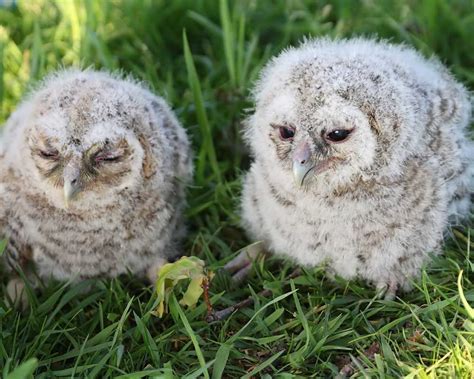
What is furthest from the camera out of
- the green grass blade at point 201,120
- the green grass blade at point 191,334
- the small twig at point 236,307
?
the green grass blade at point 201,120

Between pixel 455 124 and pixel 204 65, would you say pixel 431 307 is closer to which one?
pixel 455 124

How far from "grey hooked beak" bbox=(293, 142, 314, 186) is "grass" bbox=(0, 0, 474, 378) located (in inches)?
19.2

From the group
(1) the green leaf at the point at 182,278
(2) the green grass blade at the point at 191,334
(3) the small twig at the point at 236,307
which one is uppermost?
Result: (1) the green leaf at the point at 182,278

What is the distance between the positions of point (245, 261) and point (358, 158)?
931 millimetres

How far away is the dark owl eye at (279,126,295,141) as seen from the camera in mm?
3158

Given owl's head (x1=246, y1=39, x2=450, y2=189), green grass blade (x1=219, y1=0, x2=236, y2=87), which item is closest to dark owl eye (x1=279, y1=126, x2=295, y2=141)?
owl's head (x1=246, y1=39, x2=450, y2=189)

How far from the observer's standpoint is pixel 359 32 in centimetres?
472

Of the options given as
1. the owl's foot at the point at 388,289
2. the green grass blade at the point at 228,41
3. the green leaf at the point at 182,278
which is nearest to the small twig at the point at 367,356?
the owl's foot at the point at 388,289

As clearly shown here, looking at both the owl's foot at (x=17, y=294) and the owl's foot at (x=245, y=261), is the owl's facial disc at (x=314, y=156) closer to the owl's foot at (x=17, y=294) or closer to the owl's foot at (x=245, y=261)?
the owl's foot at (x=245, y=261)

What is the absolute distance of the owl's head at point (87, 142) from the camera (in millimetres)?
3180

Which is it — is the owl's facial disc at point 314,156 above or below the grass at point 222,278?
above

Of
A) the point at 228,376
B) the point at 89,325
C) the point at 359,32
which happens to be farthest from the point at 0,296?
the point at 359,32

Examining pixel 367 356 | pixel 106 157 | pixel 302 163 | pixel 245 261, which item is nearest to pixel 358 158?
pixel 302 163

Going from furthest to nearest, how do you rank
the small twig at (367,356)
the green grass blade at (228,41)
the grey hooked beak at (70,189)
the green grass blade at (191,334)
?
the green grass blade at (228,41) → the grey hooked beak at (70,189) → the small twig at (367,356) → the green grass blade at (191,334)
